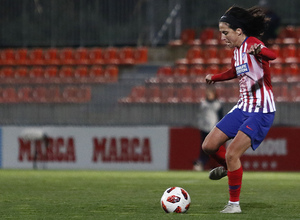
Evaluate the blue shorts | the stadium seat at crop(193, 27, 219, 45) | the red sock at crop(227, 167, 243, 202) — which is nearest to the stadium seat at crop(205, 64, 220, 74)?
the stadium seat at crop(193, 27, 219, 45)

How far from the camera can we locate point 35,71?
862 inches

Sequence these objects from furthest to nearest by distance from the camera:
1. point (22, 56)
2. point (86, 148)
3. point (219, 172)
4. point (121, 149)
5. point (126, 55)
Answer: point (22, 56)
point (126, 55)
point (86, 148)
point (121, 149)
point (219, 172)

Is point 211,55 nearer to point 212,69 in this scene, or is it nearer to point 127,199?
point 212,69

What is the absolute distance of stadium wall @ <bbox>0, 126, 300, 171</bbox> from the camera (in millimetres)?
15977

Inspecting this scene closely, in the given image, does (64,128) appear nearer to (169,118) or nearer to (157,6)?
(169,118)

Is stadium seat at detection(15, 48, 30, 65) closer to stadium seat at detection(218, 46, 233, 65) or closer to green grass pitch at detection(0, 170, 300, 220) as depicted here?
stadium seat at detection(218, 46, 233, 65)

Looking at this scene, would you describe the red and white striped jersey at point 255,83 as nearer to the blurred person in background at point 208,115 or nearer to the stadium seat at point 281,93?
the blurred person in background at point 208,115

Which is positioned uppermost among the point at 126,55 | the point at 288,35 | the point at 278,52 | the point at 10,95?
the point at 288,35

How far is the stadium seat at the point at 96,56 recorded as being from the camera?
72.4 ft

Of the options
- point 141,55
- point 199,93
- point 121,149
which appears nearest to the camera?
point 121,149

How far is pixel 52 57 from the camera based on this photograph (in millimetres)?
22875

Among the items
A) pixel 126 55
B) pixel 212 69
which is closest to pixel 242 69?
pixel 212 69

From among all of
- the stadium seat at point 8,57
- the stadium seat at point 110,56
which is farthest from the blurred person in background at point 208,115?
the stadium seat at point 8,57

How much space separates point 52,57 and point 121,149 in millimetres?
7206
